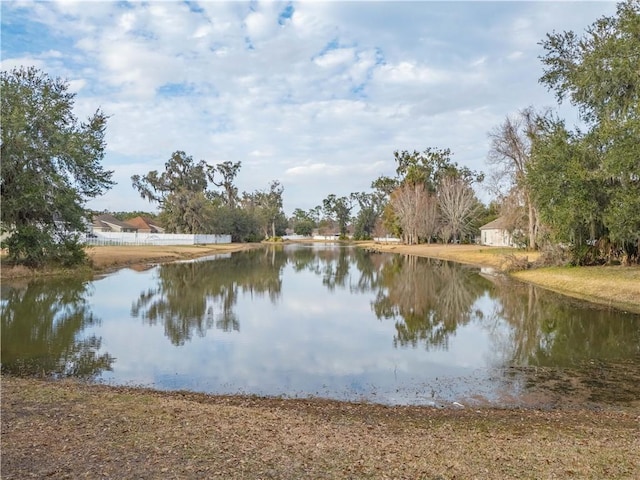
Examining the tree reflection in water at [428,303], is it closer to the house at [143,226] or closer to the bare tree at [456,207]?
the bare tree at [456,207]

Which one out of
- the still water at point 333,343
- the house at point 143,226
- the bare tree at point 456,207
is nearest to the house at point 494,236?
the bare tree at point 456,207

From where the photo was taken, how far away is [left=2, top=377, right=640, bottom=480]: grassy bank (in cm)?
476

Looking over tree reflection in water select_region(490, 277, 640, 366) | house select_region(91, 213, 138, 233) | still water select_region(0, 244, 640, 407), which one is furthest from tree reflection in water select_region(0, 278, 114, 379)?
house select_region(91, 213, 138, 233)

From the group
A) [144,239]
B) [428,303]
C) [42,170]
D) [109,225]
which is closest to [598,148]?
[428,303]

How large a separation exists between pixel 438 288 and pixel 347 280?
22.2ft

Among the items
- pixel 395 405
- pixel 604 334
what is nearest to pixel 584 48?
pixel 604 334

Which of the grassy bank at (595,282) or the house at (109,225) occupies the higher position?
the house at (109,225)

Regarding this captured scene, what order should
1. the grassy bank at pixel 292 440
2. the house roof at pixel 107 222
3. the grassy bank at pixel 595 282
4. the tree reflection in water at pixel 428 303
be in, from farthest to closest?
the house roof at pixel 107 222
the grassy bank at pixel 595 282
the tree reflection in water at pixel 428 303
the grassy bank at pixel 292 440

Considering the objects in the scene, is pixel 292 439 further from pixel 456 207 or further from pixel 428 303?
pixel 456 207

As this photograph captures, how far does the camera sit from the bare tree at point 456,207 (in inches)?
2662

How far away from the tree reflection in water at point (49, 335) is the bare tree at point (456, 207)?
55.2 metres

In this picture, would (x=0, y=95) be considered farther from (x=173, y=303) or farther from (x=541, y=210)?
(x=541, y=210)

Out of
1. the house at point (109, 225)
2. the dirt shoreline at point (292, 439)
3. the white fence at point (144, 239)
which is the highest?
the house at point (109, 225)

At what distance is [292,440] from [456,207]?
65.6 meters
